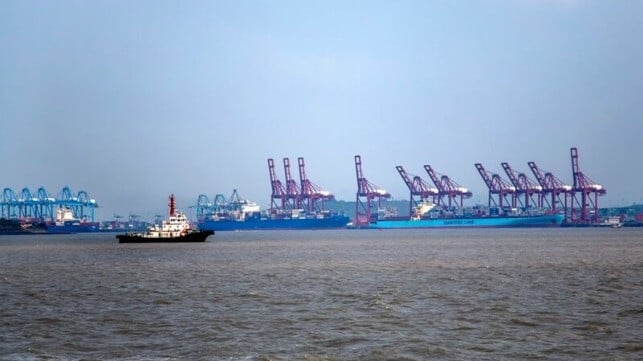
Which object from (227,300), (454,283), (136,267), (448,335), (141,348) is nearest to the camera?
(141,348)

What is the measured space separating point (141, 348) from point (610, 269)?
4078 cm

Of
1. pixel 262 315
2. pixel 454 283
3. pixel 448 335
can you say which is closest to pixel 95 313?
pixel 262 315

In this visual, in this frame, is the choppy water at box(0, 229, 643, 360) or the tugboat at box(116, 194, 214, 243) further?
the tugboat at box(116, 194, 214, 243)

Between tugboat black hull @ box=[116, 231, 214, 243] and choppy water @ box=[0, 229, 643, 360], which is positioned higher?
tugboat black hull @ box=[116, 231, 214, 243]

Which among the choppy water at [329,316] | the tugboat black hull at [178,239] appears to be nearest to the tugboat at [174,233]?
the tugboat black hull at [178,239]

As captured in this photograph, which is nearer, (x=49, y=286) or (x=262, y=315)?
(x=262, y=315)

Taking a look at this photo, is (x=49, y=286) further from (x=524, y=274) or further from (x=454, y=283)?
(x=524, y=274)

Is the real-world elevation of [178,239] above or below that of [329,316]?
above

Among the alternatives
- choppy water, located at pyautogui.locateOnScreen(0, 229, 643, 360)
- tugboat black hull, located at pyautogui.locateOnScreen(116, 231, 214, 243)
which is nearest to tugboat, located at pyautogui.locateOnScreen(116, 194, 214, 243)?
tugboat black hull, located at pyautogui.locateOnScreen(116, 231, 214, 243)

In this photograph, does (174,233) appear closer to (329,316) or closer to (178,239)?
(178,239)

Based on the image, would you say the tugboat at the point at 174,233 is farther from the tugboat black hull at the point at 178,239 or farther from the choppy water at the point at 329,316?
the choppy water at the point at 329,316

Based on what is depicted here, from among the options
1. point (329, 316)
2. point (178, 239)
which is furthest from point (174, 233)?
point (329, 316)

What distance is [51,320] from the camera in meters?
32.3

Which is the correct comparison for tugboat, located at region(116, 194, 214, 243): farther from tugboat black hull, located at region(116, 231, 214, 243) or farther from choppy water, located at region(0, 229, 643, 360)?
choppy water, located at region(0, 229, 643, 360)
